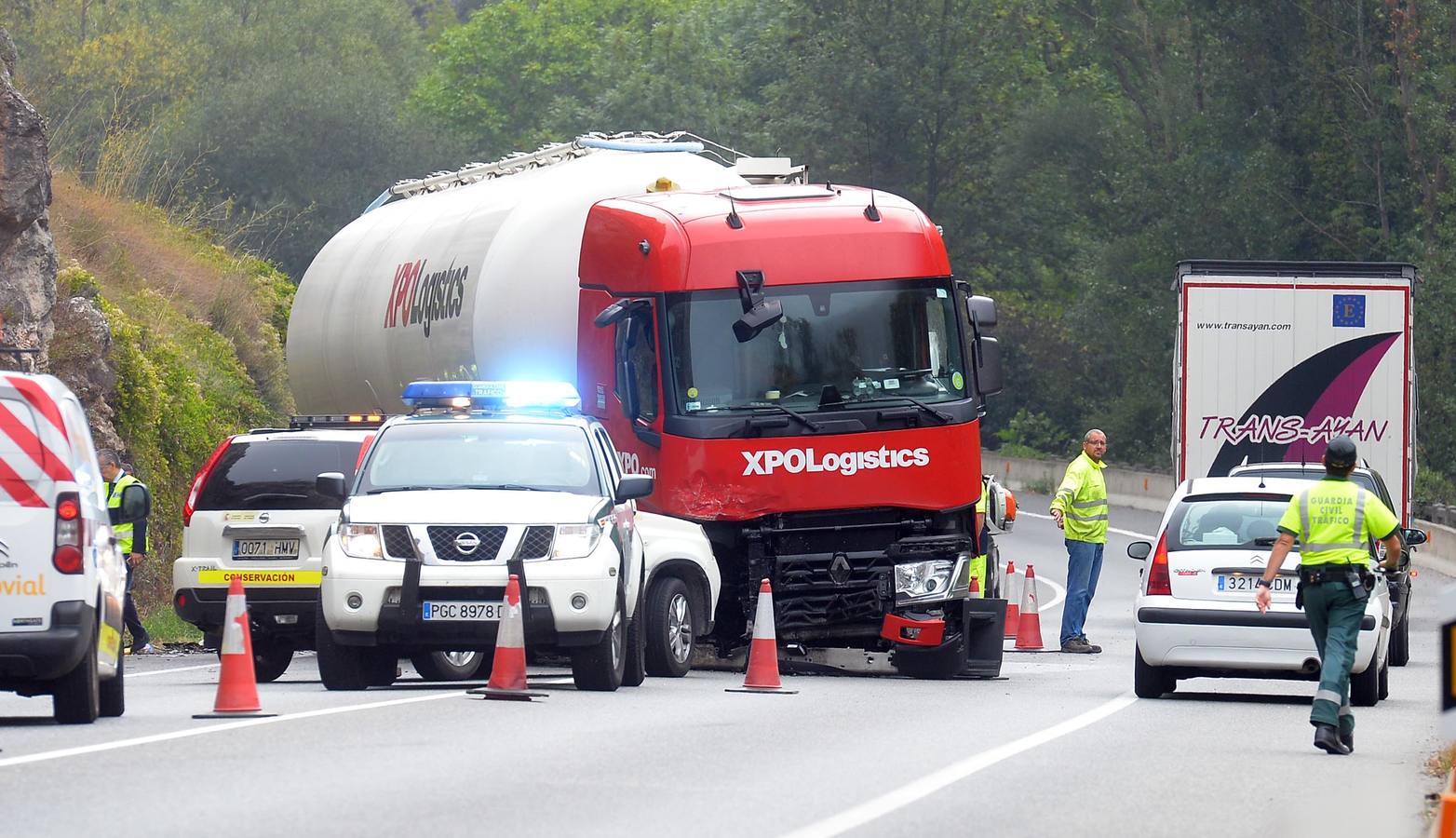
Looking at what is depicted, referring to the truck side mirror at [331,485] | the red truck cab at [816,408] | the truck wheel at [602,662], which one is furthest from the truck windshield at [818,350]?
the truck side mirror at [331,485]

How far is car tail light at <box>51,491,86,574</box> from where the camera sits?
1219 centimetres

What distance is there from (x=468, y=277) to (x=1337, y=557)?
404 inches

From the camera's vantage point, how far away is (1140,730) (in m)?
13.6

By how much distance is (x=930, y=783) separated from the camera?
416 inches

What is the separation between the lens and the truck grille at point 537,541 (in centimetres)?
1481

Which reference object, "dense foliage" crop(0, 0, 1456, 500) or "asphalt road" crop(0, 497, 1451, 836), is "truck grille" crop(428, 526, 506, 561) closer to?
"asphalt road" crop(0, 497, 1451, 836)

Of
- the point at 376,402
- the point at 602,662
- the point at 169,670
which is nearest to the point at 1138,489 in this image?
the point at 376,402

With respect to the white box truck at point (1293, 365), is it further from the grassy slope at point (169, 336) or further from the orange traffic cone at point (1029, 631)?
the grassy slope at point (169, 336)

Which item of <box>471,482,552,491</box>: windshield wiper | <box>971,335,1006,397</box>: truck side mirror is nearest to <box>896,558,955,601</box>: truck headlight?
<box>971,335,1006,397</box>: truck side mirror

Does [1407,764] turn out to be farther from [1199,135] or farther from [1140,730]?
[1199,135]

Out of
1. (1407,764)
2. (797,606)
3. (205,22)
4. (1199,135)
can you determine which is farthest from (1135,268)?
(1407,764)

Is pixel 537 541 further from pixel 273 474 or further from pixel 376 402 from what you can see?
pixel 376 402

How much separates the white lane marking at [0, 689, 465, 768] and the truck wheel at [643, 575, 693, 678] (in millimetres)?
1929

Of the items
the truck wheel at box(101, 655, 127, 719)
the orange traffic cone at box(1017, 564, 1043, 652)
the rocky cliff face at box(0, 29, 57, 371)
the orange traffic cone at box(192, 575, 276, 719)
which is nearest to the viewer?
the orange traffic cone at box(192, 575, 276, 719)
